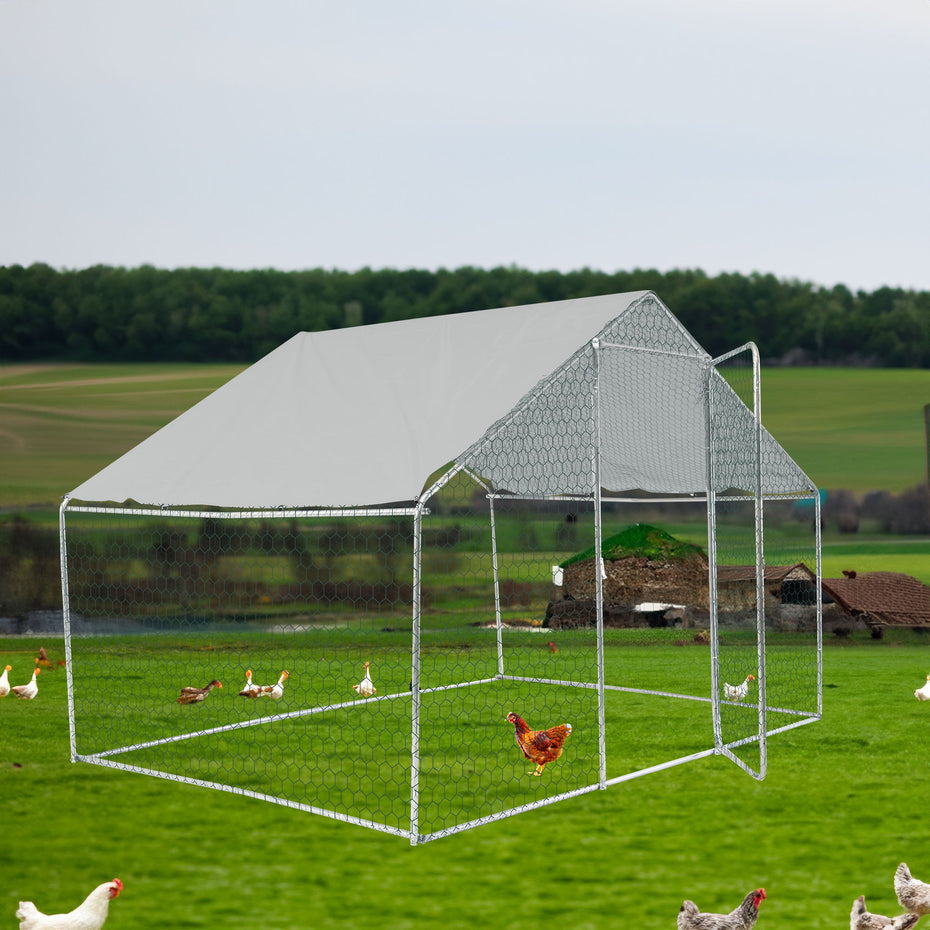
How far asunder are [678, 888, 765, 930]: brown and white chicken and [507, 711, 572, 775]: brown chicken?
1831mm

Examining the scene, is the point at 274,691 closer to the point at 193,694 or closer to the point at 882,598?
the point at 193,694

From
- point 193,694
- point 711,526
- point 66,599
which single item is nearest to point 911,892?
point 711,526

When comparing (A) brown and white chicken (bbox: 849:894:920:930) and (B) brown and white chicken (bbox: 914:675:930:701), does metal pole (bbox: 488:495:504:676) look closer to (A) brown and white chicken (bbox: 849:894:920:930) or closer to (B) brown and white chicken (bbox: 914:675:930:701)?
(B) brown and white chicken (bbox: 914:675:930:701)

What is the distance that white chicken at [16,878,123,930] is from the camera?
366 centimetres

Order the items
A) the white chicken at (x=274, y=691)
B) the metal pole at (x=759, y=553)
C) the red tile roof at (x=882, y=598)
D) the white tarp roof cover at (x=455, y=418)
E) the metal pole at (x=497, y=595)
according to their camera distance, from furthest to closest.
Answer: the red tile roof at (x=882, y=598), the metal pole at (x=497, y=595), the white chicken at (x=274, y=691), the metal pole at (x=759, y=553), the white tarp roof cover at (x=455, y=418)

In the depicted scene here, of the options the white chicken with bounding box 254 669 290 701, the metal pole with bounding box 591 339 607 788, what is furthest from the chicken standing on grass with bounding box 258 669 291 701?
the metal pole with bounding box 591 339 607 788

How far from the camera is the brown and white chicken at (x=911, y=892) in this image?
3.62 metres

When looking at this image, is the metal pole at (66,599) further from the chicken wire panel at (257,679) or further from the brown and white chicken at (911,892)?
the brown and white chicken at (911,892)

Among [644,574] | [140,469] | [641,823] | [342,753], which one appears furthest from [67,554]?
[644,574]

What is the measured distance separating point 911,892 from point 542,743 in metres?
2.08

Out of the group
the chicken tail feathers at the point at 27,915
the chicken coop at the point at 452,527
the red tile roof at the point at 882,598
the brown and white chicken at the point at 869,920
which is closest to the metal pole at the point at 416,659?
the chicken coop at the point at 452,527

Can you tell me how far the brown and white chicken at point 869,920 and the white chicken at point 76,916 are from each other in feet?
8.16

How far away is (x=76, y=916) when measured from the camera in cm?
368

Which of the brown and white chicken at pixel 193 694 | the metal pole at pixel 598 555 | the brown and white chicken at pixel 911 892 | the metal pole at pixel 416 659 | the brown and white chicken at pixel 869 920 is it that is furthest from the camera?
the brown and white chicken at pixel 193 694
